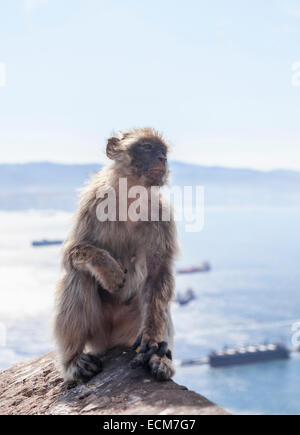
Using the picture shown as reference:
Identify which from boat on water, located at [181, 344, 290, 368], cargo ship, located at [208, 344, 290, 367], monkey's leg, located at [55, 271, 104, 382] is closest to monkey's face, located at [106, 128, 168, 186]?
monkey's leg, located at [55, 271, 104, 382]

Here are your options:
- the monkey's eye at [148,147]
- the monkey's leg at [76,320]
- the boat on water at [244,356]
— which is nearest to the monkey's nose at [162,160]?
the monkey's eye at [148,147]

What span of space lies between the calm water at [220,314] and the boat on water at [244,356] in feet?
2.90

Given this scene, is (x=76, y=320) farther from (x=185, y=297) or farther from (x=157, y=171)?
(x=185, y=297)

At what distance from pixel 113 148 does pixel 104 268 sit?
1.18 meters

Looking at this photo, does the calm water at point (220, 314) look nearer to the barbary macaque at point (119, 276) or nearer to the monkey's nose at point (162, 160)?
the barbary macaque at point (119, 276)

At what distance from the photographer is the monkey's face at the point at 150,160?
425cm

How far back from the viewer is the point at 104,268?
12.6 feet

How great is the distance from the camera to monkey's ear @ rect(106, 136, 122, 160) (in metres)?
4.58

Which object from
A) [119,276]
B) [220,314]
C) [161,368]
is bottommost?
[220,314]

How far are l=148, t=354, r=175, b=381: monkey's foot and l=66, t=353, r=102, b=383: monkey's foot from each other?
467 mm

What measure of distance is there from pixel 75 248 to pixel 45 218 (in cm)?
13190

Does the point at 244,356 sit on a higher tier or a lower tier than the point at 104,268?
lower

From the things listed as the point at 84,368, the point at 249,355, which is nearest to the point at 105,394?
the point at 84,368

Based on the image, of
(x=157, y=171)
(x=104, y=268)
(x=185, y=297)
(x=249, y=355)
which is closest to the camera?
(x=104, y=268)
